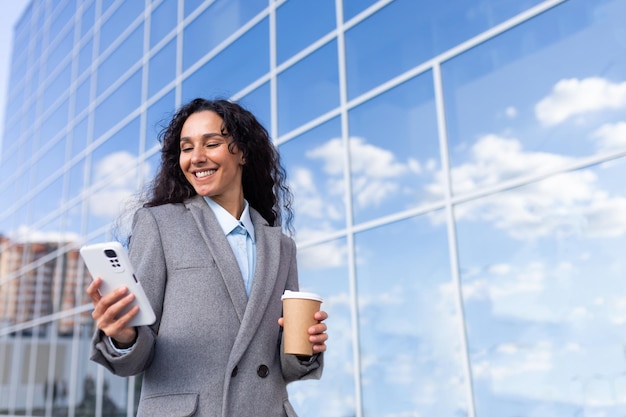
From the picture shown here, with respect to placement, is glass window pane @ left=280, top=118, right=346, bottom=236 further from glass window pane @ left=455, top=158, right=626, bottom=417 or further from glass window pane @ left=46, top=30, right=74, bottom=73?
glass window pane @ left=46, top=30, right=74, bottom=73

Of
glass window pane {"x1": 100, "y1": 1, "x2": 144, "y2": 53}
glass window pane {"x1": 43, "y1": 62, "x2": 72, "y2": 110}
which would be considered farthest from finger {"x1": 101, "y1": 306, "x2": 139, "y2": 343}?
glass window pane {"x1": 43, "y1": 62, "x2": 72, "y2": 110}

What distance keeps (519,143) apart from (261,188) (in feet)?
9.82

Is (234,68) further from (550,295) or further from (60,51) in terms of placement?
(60,51)

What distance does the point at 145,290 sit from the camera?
155 cm

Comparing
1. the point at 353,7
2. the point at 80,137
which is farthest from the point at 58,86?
the point at 353,7

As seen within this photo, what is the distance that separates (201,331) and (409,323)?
3627 millimetres

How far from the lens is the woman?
150 cm

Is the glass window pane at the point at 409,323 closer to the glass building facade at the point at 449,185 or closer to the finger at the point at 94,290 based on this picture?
the glass building facade at the point at 449,185

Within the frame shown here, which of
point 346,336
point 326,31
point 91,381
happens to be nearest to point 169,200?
point 346,336

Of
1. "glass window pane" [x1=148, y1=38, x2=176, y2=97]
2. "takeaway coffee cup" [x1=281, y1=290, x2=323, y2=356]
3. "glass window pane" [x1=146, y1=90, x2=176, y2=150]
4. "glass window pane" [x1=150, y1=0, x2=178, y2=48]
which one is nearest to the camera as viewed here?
"takeaway coffee cup" [x1=281, y1=290, x2=323, y2=356]

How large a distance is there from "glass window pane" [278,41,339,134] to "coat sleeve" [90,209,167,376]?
465 cm

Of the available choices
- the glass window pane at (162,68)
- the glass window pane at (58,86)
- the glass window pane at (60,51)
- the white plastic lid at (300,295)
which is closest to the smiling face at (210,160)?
the white plastic lid at (300,295)

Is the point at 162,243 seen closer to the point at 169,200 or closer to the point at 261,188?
the point at 169,200

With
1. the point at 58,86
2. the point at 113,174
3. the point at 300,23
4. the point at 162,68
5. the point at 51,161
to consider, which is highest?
the point at 58,86
